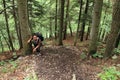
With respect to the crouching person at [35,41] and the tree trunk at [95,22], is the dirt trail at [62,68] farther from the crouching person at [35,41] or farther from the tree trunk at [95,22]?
the tree trunk at [95,22]

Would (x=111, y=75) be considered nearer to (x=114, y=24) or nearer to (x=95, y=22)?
(x=114, y=24)

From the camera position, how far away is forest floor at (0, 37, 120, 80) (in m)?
7.19

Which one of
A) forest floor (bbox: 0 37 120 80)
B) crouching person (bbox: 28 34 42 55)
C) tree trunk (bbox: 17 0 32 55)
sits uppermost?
tree trunk (bbox: 17 0 32 55)

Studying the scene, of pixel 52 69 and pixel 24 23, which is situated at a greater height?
pixel 24 23

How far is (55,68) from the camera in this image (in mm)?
7902

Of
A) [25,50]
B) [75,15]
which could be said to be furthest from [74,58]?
[75,15]

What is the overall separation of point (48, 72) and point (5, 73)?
2.15 metres

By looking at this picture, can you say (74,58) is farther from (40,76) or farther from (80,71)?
(40,76)

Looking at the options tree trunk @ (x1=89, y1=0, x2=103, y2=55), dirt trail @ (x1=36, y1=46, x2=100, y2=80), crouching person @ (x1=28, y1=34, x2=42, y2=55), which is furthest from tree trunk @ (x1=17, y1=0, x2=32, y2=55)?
tree trunk @ (x1=89, y1=0, x2=103, y2=55)

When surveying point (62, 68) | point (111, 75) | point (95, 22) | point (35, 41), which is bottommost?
point (62, 68)

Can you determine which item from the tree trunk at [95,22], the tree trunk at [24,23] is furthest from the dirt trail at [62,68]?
the tree trunk at [95,22]

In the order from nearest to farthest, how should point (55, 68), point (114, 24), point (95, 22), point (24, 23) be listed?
1. point (55, 68)
2. point (114, 24)
3. point (24, 23)
4. point (95, 22)

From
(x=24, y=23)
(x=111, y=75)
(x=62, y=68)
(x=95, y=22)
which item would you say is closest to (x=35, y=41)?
(x=24, y=23)

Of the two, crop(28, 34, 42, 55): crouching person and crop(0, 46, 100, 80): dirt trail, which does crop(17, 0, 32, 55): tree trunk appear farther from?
crop(0, 46, 100, 80): dirt trail
